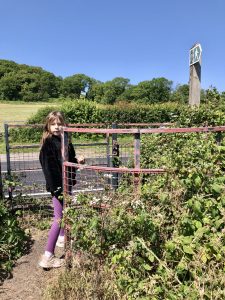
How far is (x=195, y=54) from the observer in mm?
8508

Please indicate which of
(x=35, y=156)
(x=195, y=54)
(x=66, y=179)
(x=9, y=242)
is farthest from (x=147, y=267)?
(x=195, y=54)

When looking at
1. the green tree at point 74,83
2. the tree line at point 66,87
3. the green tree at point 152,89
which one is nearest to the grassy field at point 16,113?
the tree line at point 66,87

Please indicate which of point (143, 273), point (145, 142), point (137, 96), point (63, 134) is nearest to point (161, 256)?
point (143, 273)

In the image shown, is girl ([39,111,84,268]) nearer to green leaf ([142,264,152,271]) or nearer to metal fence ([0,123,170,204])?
metal fence ([0,123,170,204])

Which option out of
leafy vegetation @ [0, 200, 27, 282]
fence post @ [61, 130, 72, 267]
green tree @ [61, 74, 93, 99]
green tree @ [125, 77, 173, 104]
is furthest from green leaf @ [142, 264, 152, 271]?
green tree @ [61, 74, 93, 99]

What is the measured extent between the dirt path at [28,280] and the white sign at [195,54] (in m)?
5.48

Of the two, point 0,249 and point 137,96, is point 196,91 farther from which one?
point 137,96

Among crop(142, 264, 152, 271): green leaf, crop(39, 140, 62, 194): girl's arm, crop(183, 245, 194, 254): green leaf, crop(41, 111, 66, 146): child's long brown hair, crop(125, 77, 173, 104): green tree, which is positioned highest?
crop(125, 77, 173, 104): green tree

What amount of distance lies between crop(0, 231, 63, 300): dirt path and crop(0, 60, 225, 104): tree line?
56.9m

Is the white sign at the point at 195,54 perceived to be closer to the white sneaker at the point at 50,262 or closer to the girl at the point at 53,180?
the girl at the point at 53,180

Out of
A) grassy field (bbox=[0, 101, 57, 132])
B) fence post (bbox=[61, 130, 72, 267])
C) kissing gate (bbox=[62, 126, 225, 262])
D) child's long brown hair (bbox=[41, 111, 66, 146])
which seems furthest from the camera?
grassy field (bbox=[0, 101, 57, 132])

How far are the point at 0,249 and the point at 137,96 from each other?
6771 cm

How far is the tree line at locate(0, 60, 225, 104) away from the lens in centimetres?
7119

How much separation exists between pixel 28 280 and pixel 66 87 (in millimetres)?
104076
